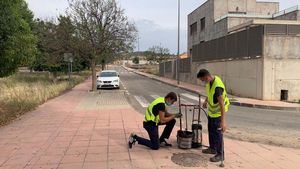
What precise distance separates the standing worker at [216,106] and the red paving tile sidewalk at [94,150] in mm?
306

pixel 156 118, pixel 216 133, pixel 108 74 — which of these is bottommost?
pixel 216 133

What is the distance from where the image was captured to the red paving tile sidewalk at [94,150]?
565cm

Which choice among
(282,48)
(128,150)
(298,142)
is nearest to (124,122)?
(128,150)

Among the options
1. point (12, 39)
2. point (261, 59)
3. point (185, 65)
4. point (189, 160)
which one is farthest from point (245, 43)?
point (185, 65)

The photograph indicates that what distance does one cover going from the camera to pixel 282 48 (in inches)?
650

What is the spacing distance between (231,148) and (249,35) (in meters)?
12.2

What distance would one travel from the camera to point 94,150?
651cm

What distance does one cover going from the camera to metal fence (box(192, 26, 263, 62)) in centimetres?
1691

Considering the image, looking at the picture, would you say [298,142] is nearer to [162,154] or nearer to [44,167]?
[162,154]

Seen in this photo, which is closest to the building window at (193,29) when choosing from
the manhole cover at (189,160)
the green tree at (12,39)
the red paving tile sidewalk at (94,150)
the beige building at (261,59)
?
the beige building at (261,59)

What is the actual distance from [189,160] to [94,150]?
6.48 feet

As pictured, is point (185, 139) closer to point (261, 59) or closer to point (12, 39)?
point (12, 39)

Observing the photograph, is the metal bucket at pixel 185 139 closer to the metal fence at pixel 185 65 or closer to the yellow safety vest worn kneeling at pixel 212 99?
the yellow safety vest worn kneeling at pixel 212 99

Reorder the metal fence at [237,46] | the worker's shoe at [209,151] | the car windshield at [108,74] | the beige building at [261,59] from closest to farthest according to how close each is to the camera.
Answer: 1. the worker's shoe at [209,151]
2. the beige building at [261,59]
3. the metal fence at [237,46]
4. the car windshield at [108,74]
